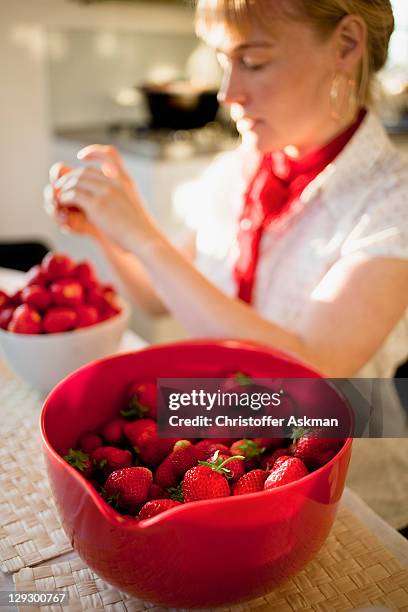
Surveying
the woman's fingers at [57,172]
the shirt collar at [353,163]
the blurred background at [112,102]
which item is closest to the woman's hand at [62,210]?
the woman's fingers at [57,172]

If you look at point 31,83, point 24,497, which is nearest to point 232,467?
point 24,497

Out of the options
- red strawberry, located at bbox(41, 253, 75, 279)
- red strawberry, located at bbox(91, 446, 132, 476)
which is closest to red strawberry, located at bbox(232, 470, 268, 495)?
red strawberry, located at bbox(91, 446, 132, 476)

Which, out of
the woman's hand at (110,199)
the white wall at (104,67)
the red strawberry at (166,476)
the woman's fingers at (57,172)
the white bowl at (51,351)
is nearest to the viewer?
the red strawberry at (166,476)

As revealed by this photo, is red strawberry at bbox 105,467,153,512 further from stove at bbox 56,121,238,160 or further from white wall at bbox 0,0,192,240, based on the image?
white wall at bbox 0,0,192,240

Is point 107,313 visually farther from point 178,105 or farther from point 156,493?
point 178,105

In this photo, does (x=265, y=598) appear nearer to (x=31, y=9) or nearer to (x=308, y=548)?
(x=308, y=548)

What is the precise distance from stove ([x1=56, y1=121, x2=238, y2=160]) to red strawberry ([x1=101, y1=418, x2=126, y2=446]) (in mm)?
1621

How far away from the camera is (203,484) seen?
497 mm

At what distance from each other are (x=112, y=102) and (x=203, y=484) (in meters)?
2.68

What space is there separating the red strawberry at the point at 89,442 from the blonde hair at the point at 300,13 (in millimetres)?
643

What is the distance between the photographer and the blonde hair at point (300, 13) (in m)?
0.88

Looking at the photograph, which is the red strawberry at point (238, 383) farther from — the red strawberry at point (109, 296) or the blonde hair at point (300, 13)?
the blonde hair at point (300, 13)

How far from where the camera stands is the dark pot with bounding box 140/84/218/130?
2264 millimetres

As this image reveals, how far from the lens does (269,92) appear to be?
3.15 ft
